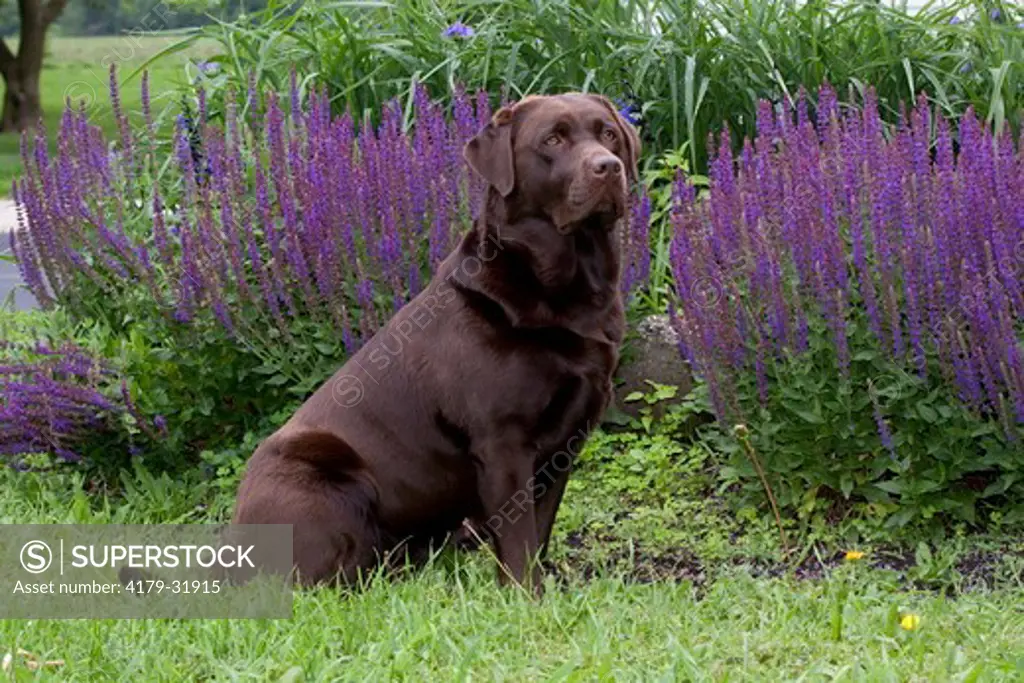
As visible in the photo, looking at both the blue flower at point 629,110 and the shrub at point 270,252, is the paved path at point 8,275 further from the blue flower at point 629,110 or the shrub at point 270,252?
the blue flower at point 629,110

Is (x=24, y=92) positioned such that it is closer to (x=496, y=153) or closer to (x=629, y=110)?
(x=629, y=110)

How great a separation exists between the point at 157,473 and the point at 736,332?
2.12 metres

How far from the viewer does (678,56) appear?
641 cm

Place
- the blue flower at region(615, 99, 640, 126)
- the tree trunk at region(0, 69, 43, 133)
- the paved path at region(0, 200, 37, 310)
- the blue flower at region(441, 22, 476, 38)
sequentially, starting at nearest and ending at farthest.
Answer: the blue flower at region(615, 99, 640, 126) → the blue flower at region(441, 22, 476, 38) → the paved path at region(0, 200, 37, 310) → the tree trunk at region(0, 69, 43, 133)

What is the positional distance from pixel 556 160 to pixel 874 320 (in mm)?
1066

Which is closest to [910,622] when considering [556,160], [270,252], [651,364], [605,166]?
[605,166]

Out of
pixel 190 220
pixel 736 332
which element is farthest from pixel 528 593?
pixel 190 220

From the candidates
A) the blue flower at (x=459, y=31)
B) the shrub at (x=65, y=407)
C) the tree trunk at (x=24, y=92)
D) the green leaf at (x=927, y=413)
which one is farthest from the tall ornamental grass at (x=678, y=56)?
the tree trunk at (x=24, y=92)

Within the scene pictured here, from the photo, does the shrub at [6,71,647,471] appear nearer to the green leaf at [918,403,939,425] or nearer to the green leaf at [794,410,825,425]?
the green leaf at [794,410,825,425]

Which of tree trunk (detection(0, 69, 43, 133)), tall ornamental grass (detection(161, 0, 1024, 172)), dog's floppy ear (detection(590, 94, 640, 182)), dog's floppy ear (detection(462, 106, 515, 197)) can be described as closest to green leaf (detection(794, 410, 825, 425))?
dog's floppy ear (detection(590, 94, 640, 182))

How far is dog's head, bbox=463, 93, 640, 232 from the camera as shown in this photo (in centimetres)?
364

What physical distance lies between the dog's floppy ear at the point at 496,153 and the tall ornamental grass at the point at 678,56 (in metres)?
2.30

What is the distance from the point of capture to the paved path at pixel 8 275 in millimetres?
9252

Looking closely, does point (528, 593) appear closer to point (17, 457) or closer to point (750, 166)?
point (750, 166)
